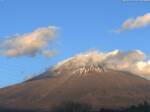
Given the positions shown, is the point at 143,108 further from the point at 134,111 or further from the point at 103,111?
the point at 103,111

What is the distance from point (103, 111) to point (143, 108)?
1893cm

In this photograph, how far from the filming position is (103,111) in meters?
192

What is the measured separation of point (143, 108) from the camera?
582 ft

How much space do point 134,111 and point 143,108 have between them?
17.3 feet

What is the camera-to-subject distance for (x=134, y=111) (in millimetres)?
182000

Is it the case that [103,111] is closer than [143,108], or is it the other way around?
[143,108]

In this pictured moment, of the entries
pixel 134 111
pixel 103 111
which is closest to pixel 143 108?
pixel 134 111

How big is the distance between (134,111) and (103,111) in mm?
13876
